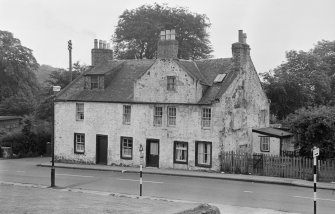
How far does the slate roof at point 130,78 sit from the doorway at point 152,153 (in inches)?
148

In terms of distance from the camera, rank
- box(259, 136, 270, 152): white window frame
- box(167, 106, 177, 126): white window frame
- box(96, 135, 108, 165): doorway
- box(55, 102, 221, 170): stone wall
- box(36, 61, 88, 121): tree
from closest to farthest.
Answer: box(55, 102, 221, 170): stone wall → box(167, 106, 177, 126): white window frame → box(96, 135, 108, 165): doorway → box(259, 136, 270, 152): white window frame → box(36, 61, 88, 121): tree

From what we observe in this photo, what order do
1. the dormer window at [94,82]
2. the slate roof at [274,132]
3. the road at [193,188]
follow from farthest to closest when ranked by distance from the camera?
the dormer window at [94,82], the slate roof at [274,132], the road at [193,188]

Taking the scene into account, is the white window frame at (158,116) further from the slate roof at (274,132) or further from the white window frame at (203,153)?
the slate roof at (274,132)

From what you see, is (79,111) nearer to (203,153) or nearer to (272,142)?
(203,153)

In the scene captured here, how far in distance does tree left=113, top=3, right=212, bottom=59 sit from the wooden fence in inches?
1286

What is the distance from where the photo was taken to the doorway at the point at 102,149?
40156mm

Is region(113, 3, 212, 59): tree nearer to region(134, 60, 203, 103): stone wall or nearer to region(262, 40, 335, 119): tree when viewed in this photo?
region(262, 40, 335, 119): tree

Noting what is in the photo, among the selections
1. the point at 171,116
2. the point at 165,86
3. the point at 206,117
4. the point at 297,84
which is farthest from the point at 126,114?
the point at 297,84

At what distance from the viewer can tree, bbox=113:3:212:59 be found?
65.2 meters

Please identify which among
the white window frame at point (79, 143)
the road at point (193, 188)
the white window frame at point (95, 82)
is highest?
the white window frame at point (95, 82)

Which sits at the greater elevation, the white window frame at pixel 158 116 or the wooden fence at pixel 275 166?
the white window frame at pixel 158 116

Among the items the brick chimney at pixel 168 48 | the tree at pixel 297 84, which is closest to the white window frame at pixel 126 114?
the brick chimney at pixel 168 48

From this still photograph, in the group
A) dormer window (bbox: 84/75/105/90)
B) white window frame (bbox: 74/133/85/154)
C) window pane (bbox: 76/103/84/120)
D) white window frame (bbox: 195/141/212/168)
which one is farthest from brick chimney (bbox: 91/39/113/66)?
white window frame (bbox: 195/141/212/168)

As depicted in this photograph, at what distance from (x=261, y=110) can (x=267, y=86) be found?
1476cm
